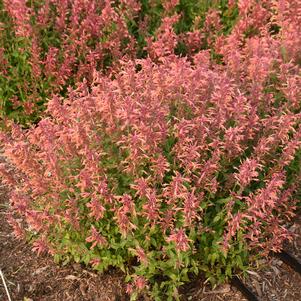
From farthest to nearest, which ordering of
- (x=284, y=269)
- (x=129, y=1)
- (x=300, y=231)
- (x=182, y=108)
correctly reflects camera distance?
(x=129, y=1) < (x=300, y=231) < (x=284, y=269) < (x=182, y=108)

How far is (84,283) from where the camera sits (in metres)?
3.87

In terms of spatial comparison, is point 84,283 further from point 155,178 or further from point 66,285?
point 155,178

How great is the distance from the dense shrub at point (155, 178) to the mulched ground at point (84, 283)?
138 mm

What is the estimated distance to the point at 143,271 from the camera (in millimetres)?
3477

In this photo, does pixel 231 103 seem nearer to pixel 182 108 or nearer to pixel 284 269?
pixel 182 108

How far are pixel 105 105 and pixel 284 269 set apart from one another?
2.01 m

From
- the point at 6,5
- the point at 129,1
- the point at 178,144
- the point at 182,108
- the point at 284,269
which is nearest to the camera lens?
the point at 178,144

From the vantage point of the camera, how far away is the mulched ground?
3.81 metres

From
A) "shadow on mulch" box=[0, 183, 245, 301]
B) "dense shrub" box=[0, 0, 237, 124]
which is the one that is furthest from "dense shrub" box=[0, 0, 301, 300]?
"dense shrub" box=[0, 0, 237, 124]

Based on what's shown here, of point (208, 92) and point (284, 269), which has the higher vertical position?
point (208, 92)

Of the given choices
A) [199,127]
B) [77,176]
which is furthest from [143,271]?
[199,127]

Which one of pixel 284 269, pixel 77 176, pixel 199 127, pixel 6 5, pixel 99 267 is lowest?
pixel 284 269

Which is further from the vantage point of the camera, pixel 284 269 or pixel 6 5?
pixel 6 5

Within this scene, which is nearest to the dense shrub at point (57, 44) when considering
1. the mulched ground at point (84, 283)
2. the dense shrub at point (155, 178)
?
the dense shrub at point (155, 178)
